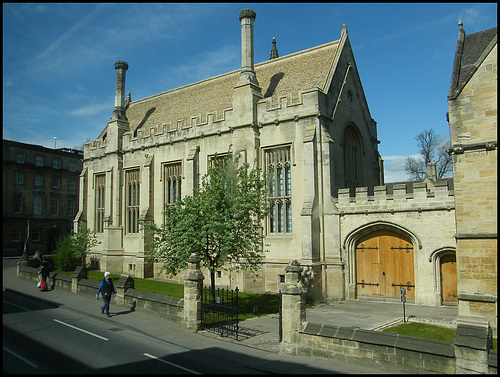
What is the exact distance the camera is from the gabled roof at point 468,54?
14.7 m

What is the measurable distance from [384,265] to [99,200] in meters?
23.8

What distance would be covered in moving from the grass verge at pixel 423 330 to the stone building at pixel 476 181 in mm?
904

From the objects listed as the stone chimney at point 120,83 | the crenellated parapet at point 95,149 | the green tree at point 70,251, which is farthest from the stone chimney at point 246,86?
the green tree at point 70,251

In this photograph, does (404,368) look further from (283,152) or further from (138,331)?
(283,152)

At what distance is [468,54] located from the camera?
1644 cm

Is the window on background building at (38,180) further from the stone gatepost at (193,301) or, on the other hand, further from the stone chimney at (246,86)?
the stone gatepost at (193,301)

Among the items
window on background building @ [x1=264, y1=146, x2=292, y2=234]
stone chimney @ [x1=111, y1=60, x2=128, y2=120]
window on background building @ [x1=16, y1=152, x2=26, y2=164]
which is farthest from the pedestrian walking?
window on background building @ [x1=16, y1=152, x2=26, y2=164]

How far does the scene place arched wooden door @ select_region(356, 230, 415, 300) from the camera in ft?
65.6

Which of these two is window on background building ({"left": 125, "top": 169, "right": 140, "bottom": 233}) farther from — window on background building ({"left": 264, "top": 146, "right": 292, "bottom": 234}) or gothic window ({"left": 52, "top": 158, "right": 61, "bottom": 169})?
gothic window ({"left": 52, "top": 158, "right": 61, "bottom": 169})

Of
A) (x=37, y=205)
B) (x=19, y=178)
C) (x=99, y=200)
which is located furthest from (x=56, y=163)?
(x=99, y=200)

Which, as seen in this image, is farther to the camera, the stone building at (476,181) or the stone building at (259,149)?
the stone building at (259,149)

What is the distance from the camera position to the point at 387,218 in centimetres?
2002

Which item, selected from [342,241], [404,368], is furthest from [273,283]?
[404,368]

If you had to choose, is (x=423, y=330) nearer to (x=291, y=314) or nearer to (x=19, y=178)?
(x=291, y=314)
